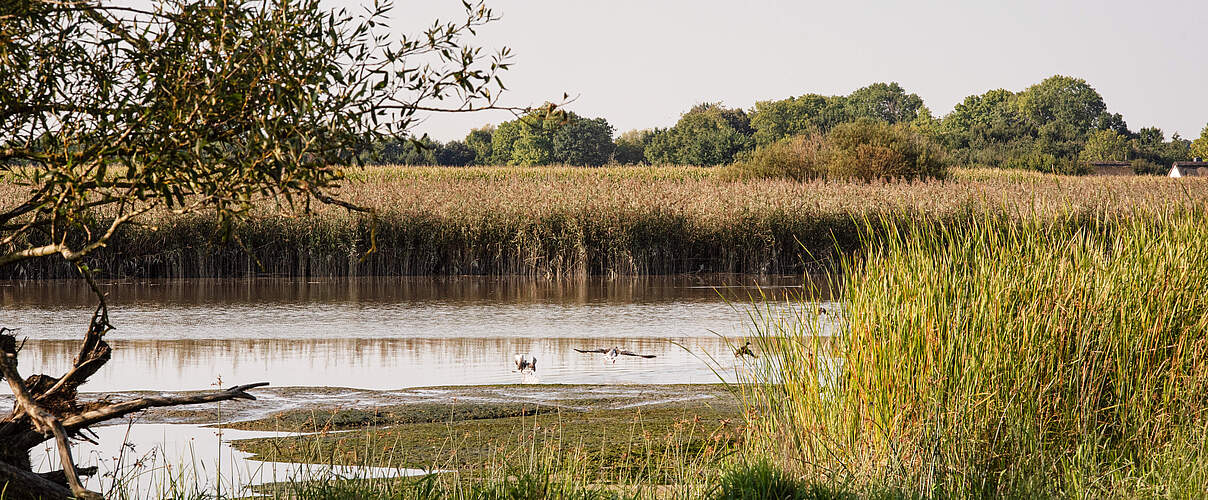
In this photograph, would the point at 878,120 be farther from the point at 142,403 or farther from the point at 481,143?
the point at 142,403

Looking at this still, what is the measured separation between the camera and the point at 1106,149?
85250mm

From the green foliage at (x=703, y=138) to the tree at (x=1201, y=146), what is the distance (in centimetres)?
3724

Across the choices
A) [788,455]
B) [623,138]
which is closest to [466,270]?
[788,455]

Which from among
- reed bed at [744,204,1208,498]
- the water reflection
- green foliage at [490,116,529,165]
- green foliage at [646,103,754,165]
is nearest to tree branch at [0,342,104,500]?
reed bed at [744,204,1208,498]

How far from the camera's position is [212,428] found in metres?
7.45

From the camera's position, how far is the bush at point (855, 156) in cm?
3297

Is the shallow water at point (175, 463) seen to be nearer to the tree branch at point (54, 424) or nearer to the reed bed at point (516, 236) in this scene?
the tree branch at point (54, 424)

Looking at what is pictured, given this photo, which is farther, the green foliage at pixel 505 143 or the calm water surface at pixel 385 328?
the green foliage at pixel 505 143

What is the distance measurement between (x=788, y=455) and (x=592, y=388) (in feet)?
11.2

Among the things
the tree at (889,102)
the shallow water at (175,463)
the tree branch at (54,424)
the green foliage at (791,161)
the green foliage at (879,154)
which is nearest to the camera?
the tree branch at (54,424)

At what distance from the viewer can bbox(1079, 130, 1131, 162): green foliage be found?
83.1 m

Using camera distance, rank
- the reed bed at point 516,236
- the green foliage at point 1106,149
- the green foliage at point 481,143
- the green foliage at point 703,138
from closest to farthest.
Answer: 1. the reed bed at point 516,236
2. the green foliage at point 703,138
3. the green foliage at point 1106,149
4. the green foliage at point 481,143

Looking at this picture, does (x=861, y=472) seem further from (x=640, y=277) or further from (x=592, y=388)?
(x=640, y=277)

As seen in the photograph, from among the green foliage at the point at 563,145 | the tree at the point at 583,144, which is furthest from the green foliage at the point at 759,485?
the tree at the point at 583,144
